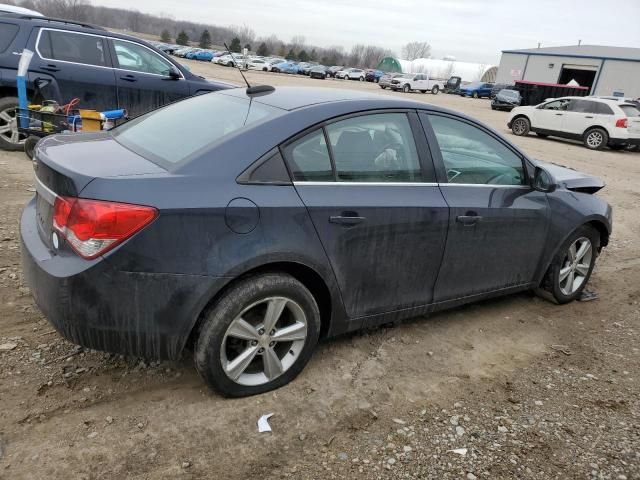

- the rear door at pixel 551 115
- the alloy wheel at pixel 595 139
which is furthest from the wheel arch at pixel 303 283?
the rear door at pixel 551 115

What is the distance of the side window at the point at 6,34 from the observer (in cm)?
748

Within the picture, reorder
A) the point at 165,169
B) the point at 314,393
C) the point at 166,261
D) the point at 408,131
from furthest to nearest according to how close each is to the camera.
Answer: the point at 408,131
the point at 314,393
the point at 165,169
the point at 166,261

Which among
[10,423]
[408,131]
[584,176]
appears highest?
[408,131]

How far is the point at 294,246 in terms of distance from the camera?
2795 mm

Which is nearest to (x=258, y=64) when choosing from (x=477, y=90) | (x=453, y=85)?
(x=453, y=85)

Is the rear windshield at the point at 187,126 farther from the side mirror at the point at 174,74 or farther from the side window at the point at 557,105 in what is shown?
the side window at the point at 557,105

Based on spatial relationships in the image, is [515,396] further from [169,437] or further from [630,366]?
[169,437]

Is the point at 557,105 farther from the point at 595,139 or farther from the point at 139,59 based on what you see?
the point at 139,59

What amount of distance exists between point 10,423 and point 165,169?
4.85ft

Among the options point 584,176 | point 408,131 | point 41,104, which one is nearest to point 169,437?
point 408,131

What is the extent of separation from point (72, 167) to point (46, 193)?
0.88ft

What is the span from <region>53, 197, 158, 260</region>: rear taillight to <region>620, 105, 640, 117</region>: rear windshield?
18067 mm

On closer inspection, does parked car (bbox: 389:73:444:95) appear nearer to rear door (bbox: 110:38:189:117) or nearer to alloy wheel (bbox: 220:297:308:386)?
rear door (bbox: 110:38:189:117)

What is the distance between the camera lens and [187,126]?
3.21 metres
